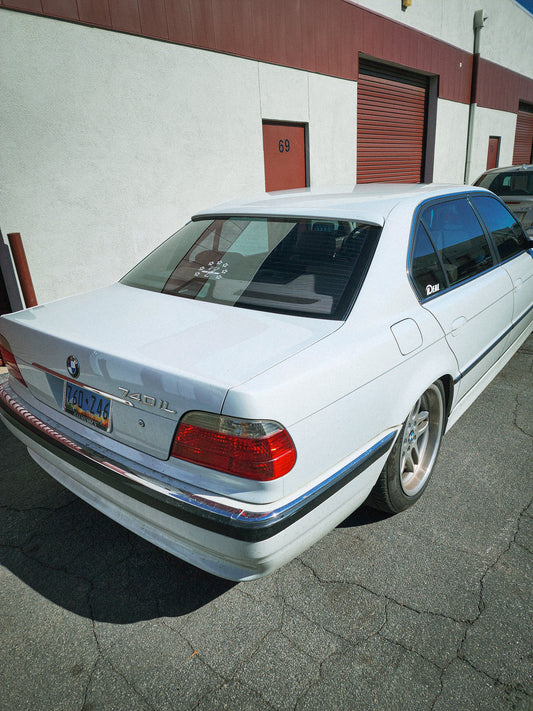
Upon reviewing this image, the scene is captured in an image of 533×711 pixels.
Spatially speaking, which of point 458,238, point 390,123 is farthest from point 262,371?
point 390,123

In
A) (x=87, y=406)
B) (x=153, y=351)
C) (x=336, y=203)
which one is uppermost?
(x=336, y=203)

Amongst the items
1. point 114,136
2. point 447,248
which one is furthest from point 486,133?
point 447,248

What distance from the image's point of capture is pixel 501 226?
11.4ft

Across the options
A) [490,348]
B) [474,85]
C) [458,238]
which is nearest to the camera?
[458,238]

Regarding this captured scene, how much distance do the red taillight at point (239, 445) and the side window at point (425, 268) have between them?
45.8 inches

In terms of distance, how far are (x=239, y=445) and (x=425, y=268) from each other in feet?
4.72

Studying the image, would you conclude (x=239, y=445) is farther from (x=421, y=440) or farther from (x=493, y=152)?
(x=493, y=152)

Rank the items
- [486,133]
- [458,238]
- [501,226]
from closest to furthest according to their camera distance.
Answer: [458,238] < [501,226] < [486,133]

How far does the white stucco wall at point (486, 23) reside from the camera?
973 cm

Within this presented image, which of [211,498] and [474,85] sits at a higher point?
[474,85]

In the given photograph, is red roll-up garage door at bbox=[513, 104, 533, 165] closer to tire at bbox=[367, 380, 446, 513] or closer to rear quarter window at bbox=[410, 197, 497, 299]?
rear quarter window at bbox=[410, 197, 497, 299]

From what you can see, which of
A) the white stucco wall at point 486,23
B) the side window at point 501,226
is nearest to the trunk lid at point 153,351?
the side window at point 501,226

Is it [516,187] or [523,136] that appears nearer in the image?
[516,187]

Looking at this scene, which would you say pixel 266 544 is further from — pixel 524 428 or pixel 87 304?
pixel 524 428
